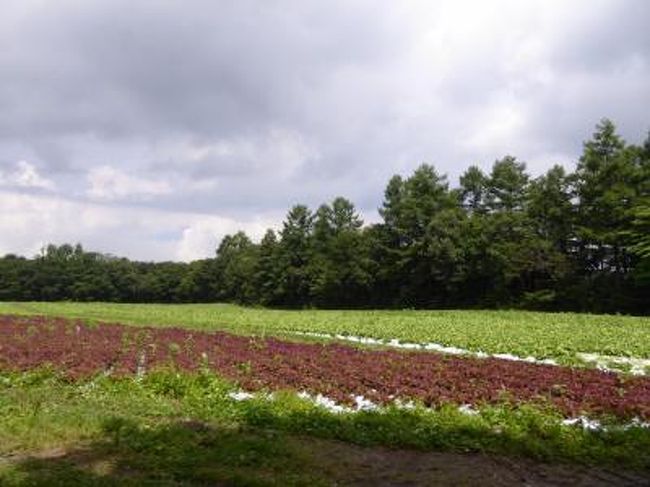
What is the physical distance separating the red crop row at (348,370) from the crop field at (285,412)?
54 mm

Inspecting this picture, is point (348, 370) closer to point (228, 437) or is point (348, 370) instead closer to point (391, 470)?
point (228, 437)

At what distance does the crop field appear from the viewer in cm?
854

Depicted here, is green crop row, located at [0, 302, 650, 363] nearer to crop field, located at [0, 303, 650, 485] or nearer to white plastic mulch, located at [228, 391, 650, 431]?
crop field, located at [0, 303, 650, 485]

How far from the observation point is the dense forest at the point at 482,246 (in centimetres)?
5806

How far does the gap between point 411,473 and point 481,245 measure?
57566mm

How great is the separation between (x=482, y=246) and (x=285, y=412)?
180ft

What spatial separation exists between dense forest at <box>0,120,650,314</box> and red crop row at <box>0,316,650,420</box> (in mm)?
39579

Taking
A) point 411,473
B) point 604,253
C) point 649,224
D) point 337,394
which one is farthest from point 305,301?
point 411,473

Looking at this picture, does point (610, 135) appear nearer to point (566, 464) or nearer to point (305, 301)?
point (305, 301)

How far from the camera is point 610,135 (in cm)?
6028

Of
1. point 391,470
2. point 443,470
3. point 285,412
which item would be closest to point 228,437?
point 285,412

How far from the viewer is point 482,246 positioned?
64.2 metres

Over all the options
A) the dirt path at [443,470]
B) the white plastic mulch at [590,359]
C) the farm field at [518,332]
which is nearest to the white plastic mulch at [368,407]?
the dirt path at [443,470]

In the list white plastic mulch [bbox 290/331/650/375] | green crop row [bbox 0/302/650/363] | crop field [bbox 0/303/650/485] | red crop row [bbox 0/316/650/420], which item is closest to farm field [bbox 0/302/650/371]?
green crop row [bbox 0/302/650/363]
